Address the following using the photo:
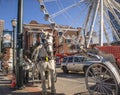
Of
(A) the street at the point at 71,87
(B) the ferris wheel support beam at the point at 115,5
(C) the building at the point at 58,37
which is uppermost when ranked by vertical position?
(B) the ferris wheel support beam at the point at 115,5

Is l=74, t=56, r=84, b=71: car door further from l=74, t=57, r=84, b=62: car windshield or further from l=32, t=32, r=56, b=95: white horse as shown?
l=32, t=32, r=56, b=95: white horse

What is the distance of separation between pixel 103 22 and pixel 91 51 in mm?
20373

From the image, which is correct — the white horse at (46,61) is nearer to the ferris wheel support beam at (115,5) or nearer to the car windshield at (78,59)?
the car windshield at (78,59)

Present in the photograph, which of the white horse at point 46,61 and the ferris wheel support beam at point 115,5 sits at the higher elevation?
the ferris wheel support beam at point 115,5

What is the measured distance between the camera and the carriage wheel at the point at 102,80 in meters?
8.70

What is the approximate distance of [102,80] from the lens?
9.02m

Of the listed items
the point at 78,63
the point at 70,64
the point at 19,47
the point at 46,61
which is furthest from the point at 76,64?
the point at 46,61

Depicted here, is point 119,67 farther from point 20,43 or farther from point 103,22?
point 103,22

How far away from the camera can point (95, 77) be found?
9203mm

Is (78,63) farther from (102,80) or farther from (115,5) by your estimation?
(102,80)

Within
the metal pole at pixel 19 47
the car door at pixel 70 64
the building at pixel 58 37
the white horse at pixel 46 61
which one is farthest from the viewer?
the car door at pixel 70 64

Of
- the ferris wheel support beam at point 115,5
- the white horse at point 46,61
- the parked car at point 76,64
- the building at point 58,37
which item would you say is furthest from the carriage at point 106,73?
the ferris wheel support beam at point 115,5

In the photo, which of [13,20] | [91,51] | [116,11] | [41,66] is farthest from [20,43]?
[116,11]

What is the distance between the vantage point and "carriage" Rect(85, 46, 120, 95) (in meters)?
8.63
